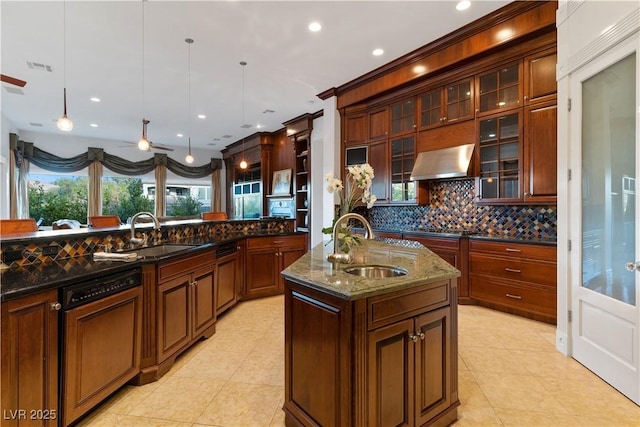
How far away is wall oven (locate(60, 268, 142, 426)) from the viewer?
5.10ft

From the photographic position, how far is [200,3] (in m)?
2.84

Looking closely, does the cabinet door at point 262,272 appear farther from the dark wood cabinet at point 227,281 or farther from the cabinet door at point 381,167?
the cabinet door at point 381,167

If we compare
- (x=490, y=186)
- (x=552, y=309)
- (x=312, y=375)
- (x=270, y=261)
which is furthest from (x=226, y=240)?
(x=552, y=309)

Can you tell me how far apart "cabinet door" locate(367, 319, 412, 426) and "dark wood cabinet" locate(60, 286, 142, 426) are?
5.17 feet

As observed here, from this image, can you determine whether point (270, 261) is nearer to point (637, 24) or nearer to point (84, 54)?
point (84, 54)

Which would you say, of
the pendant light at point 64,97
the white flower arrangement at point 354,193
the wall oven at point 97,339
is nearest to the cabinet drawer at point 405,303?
the white flower arrangement at point 354,193

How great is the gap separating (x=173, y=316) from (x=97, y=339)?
629 millimetres

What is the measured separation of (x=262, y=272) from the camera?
4059 mm

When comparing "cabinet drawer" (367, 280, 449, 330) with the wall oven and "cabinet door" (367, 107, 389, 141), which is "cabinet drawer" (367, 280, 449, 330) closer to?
the wall oven

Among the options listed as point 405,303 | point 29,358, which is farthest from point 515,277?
point 29,358

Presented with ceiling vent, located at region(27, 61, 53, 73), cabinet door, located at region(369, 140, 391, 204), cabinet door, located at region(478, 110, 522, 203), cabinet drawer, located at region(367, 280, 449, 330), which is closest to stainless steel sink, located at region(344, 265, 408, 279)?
cabinet drawer, located at region(367, 280, 449, 330)

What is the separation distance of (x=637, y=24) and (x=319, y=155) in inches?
191

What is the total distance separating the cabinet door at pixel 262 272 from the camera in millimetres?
3947

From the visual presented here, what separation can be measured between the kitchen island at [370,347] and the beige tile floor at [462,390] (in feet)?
1.26
